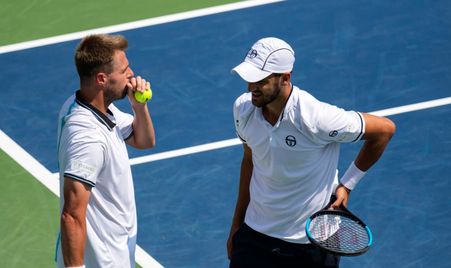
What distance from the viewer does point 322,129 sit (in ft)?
23.8

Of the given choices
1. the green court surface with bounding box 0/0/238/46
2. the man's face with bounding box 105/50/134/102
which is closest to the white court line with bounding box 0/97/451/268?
the green court surface with bounding box 0/0/238/46

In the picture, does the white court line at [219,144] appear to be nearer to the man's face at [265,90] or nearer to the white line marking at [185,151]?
the white line marking at [185,151]

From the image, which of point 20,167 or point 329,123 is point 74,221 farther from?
point 20,167

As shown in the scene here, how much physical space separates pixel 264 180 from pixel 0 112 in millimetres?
4561

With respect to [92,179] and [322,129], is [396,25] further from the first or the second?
[92,179]

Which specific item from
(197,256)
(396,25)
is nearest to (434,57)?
(396,25)

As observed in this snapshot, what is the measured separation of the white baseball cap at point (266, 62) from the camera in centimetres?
723

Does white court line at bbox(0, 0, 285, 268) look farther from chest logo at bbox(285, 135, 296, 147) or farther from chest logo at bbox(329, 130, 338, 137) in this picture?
chest logo at bbox(329, 130, 338, 137)

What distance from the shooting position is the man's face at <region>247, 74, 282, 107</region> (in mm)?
7262

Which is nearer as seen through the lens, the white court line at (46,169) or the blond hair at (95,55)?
the blond hair at (95,55)

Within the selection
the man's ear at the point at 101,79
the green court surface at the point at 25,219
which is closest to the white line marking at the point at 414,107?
the green court surface at the point at 25,219

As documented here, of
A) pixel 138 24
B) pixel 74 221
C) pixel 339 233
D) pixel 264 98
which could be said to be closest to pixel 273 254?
pixel 339 233

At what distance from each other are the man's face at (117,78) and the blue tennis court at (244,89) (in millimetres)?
2510

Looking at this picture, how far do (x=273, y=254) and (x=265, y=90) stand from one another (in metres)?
1.23
